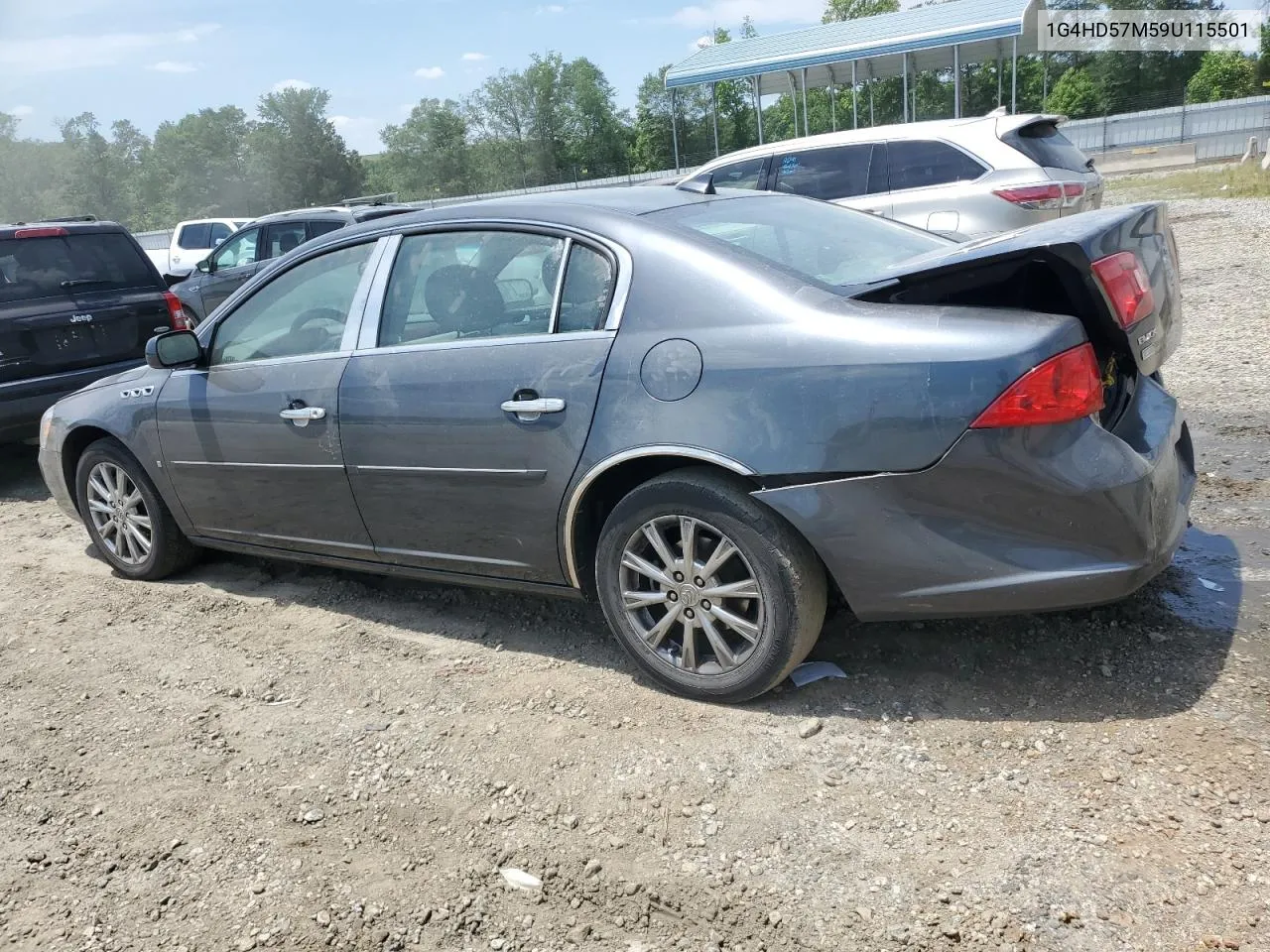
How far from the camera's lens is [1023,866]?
2375mm

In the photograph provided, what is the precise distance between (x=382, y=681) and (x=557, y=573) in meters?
0.80

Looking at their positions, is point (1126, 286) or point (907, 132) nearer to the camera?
point (1126, 286)

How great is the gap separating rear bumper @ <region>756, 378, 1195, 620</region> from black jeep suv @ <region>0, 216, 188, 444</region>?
6.15 m

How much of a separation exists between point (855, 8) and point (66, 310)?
77792 mm

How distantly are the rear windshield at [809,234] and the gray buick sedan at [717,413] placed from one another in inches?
0.7

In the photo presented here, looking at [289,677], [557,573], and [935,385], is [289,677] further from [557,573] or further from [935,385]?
[935,385]

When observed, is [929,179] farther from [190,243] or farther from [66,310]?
[190,243]

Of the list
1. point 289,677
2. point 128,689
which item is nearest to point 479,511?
point 289,677

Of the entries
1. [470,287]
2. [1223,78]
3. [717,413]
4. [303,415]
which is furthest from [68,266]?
[1223,78]

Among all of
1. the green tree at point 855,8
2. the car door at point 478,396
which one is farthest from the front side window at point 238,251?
the green tree at point 855,8

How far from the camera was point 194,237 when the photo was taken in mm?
21594

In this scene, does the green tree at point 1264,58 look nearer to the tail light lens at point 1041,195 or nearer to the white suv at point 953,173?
the white suv at point 953,173

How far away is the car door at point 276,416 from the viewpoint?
4004mm

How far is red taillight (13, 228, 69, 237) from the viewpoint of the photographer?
7.26m
